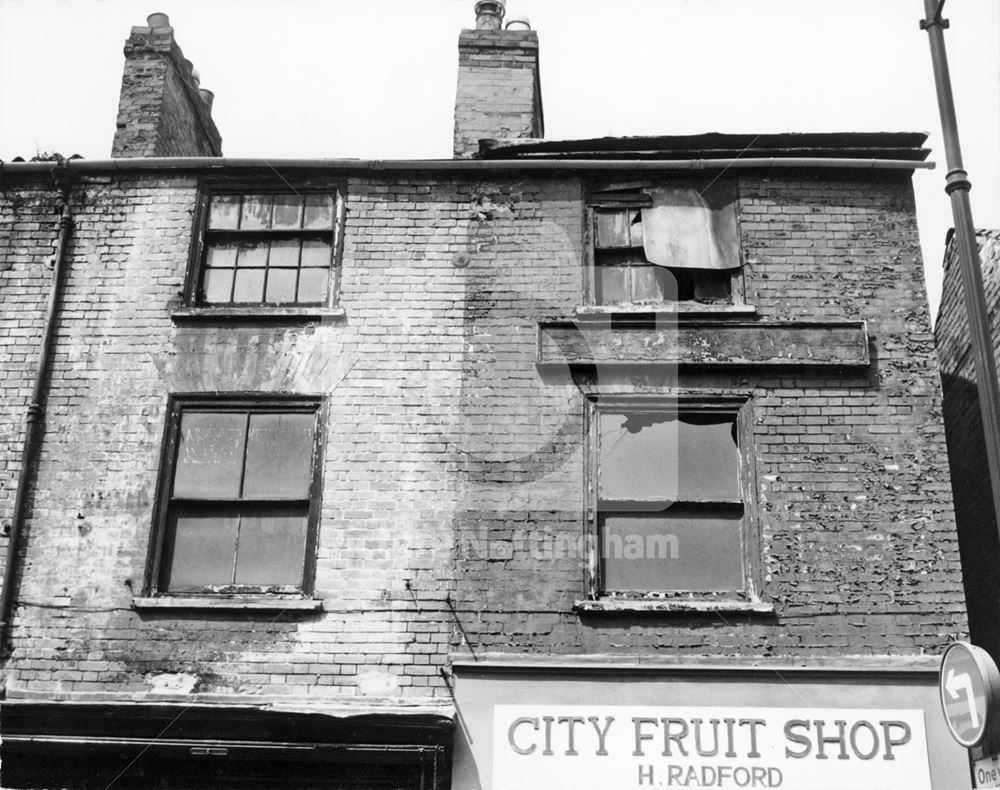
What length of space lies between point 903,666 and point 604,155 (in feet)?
17.7

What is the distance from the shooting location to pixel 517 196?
37.1 feet

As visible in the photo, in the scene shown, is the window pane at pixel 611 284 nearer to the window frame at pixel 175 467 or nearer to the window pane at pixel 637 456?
the window pane at pixel 637 456

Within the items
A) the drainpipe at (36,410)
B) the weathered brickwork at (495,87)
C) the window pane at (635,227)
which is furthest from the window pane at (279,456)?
the window pane at (635,227)

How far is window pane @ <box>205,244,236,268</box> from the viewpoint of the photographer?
37.3 ft

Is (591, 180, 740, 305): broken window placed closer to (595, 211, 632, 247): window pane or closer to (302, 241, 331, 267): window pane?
(595, 211, 632, 247): window pane

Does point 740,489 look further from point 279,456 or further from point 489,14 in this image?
point 489,14

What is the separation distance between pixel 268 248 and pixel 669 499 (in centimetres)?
461

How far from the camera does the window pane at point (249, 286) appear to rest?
11211mm

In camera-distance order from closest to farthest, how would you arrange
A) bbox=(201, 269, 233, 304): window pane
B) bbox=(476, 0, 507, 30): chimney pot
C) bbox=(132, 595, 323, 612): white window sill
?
bbox=(132, 595, 323, 612): white window sill → bbox=(201, 269, 233, 304): window pane → bbox=(476, 0, 507, 30): chimney pot

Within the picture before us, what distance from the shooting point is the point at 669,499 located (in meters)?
10.1

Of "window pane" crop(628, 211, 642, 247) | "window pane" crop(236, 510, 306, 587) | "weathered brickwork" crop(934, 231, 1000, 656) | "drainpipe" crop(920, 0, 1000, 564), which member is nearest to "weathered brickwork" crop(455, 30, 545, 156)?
"window pane" crop(628, 211, 642, 247)

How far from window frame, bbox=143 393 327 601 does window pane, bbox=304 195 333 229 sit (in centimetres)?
188

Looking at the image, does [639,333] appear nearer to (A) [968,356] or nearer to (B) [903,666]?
(B) [903,666]

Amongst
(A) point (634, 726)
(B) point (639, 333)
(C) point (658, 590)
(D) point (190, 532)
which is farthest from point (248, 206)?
(A) point (634, 726)
